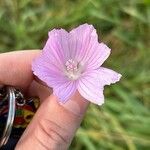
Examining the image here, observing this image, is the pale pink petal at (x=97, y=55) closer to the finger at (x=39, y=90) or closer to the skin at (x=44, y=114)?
the skin at (x=44, y=114)

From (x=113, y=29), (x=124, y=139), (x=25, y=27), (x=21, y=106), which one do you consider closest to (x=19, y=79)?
(x=21, y=106)

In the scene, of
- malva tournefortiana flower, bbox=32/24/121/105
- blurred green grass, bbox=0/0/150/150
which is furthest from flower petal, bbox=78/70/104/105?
blurred green grass, bbox=0/0/150/150

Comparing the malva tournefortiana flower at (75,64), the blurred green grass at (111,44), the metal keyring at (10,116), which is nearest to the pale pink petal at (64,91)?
the malva tournefortiana flower at (75,64)

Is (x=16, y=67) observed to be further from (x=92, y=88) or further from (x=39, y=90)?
(x=92, y=88)

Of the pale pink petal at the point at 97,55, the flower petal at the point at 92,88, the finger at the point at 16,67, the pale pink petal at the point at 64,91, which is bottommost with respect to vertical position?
the finger at the point at 16,67

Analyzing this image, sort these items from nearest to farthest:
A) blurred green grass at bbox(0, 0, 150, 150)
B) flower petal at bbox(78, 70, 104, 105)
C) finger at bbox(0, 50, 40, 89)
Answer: flower petal at bbox(78, 70, 104, 105), finger at bbox(0, 50, 40, 89), blurred green grass at bbox(0, 0, 150, 150)

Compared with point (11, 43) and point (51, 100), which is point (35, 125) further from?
point (11, 43)

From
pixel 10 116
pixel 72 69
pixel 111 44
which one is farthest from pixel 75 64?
pixel 111 44

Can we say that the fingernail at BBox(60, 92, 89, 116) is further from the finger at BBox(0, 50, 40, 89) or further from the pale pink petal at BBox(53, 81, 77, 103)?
the finger at BBox(0, 50, 40, 89)
